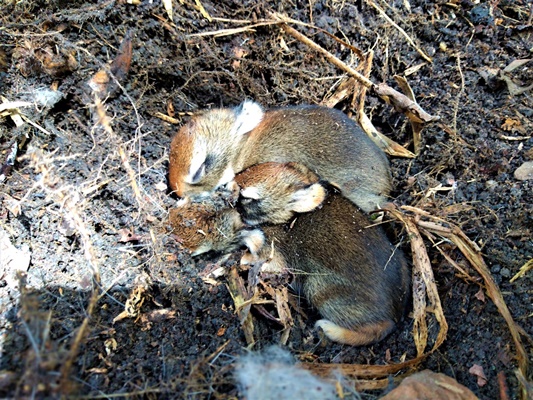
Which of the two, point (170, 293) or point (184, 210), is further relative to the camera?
point (184, 210)

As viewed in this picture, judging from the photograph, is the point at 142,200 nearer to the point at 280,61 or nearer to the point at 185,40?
the point at 185,40

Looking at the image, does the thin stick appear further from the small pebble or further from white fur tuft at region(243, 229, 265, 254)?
white fur tuft at region(243, 229, 265, 254)

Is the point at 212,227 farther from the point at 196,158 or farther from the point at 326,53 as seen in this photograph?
the point at 326,53

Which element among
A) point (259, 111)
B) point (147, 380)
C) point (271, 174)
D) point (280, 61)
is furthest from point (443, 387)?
point (280, 61)

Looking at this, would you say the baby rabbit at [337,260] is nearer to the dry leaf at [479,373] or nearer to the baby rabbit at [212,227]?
the baby rabbit at [212,227]

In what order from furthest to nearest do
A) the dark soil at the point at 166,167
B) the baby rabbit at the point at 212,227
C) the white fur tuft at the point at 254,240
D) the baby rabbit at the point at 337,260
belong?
the white fur tuft at the point at 254,240 < the baby rabbit at the point at 212,227 < the baby rabbit at the point at 337,260 < the dark soil at the point at 166,167

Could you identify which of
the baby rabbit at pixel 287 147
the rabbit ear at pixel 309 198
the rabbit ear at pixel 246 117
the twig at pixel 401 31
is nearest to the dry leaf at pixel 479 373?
the baby rabbit at pixel 287 147
